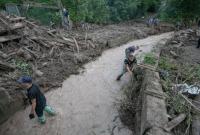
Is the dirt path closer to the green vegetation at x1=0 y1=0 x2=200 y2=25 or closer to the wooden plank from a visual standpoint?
the wooden plank

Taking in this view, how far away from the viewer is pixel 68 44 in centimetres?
1418

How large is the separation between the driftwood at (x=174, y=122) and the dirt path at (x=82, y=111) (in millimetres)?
1597

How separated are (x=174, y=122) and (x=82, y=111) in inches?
132

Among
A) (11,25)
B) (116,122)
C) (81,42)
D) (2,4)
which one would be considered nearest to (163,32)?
(81,42)

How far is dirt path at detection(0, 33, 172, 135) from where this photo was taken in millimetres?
7219

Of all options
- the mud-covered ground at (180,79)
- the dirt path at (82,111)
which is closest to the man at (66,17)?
Result: the dirt path at (82,111)

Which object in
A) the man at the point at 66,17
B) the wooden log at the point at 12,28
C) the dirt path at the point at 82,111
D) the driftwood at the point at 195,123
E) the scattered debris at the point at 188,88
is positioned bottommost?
the dirt path at the point at 82,111

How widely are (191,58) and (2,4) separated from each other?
53.8ft

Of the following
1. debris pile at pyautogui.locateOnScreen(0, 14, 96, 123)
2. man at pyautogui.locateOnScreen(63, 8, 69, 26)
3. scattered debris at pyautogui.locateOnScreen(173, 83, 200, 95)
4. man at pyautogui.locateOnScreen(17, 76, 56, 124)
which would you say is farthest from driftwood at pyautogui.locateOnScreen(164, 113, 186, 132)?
man at pyautogui.locateOnScreen(63, 8, 69, 26)

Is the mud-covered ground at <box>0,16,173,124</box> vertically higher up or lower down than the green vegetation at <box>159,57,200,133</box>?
lower down

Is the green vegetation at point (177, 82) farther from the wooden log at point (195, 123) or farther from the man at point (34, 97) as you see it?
the man at point (34, 97)

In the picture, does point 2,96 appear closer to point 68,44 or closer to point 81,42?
point 68,44

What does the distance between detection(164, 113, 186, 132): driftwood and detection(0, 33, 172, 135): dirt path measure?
1597 millimetres

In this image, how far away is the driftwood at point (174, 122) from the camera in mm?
5781
